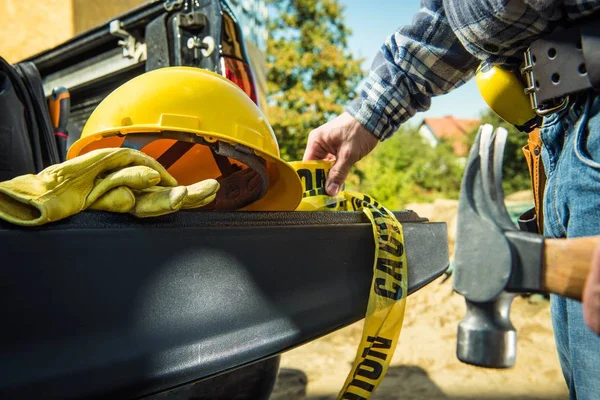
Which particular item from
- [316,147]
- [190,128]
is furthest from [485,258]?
[316,147]

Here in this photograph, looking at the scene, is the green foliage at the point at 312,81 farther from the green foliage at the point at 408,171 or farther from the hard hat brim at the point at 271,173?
the hard hat brim at the point at 271,173

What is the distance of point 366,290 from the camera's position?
4.41 feet

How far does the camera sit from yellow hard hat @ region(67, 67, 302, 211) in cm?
140

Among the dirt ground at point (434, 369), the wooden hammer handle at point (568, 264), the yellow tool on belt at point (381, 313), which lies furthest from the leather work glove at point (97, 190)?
the dirt ground at point (434, 369)

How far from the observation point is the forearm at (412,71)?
1.50 m

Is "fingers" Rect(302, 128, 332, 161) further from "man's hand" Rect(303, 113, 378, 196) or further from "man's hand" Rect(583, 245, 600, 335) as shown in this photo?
"man's hand" Rect(583, 245, 600, 335)

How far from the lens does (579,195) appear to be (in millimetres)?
1033

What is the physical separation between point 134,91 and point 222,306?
69 centimetres

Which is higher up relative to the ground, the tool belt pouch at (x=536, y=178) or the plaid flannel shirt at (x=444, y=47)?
the plaid flannel shirt at (x=444, y=47)

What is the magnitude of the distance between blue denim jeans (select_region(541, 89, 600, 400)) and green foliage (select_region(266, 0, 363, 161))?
15.5 metres

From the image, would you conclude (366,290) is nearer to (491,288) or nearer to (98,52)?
(491,288)

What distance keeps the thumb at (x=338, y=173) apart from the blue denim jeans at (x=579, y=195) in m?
0.70

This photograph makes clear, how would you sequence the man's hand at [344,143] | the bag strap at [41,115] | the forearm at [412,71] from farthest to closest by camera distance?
the bag strap at [41,115], the man's hand at [344,143], the forearm at [412,71]

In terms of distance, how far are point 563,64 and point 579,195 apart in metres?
0.26
